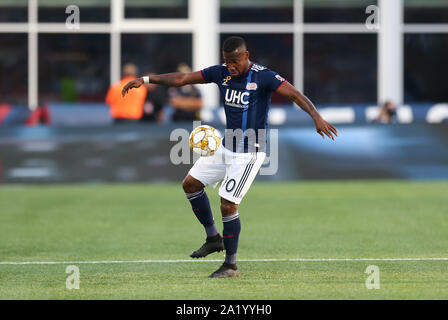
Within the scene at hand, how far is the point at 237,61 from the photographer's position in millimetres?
8430

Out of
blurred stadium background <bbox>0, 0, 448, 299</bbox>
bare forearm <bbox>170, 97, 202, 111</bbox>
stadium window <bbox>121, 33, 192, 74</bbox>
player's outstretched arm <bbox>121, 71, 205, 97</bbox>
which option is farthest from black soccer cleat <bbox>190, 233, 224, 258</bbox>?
stadium window <bbox>121, 33, 192, 74</bbox>

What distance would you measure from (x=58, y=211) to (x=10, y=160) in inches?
146

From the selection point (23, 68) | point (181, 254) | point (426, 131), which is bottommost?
point (181, 254)

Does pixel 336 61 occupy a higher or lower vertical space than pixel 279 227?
higher

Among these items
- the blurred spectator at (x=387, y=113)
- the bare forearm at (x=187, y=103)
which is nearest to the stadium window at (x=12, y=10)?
the bare forearm at (x=187, y=103)

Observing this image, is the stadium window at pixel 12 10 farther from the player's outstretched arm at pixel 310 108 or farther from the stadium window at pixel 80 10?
the player's outstretched arm at pixel 310 108

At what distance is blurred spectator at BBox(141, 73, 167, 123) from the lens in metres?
19.8

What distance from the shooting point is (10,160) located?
17.6 meters

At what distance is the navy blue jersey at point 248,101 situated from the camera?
859 cm

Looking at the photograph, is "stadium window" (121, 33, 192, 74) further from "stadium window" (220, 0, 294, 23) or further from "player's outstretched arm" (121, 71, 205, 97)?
"player's outstretched arm" (121, 71, 205, 97)
